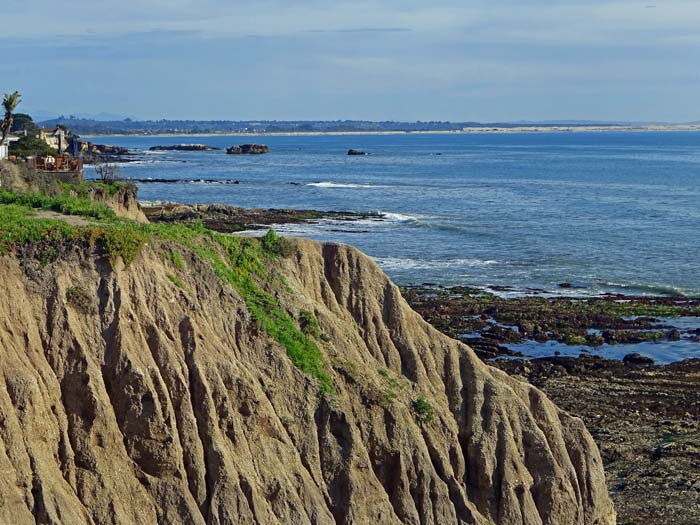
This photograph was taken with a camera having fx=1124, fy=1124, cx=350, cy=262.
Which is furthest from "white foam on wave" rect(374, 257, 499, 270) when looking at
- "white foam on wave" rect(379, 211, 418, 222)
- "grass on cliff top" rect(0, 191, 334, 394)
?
"grass on cliff top" rect(0, 191, 334, 394)

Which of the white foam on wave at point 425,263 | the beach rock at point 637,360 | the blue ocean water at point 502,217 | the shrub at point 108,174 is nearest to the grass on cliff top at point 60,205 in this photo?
the shrub at point 108,174

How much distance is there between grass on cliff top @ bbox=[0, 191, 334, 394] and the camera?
20609 millimetres

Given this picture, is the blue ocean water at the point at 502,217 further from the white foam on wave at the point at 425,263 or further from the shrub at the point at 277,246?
the shrub at the point at 277,246

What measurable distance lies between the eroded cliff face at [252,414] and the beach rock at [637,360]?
2726 cm

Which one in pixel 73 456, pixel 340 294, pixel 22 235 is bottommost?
pixel 73 456

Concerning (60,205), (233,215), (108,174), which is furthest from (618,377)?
(233,215)

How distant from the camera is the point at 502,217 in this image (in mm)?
107250

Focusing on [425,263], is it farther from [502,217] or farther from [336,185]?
[336,185]

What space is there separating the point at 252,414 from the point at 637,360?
111 feet

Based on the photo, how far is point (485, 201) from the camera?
123938mm

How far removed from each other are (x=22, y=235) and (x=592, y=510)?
43.2 ft

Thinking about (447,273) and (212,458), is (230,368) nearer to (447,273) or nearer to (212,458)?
(212,458)

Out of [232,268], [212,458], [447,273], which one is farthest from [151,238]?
[447,273]

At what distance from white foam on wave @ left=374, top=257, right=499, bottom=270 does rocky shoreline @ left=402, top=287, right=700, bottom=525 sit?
8.91 m
